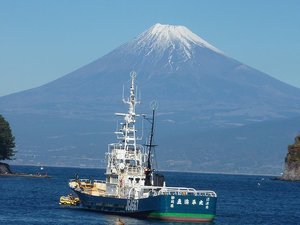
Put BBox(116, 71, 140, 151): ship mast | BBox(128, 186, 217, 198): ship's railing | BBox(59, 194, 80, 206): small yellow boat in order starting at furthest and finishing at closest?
1. BBox(59, 194, 80, 206): small yellow boat
2. BBox(116, 71, 140, 151): ship mast
3. BBox(128, 186, 217, 198): ship's railing

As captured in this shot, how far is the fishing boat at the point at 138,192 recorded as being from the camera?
276ft

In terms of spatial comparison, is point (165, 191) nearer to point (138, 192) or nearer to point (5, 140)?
point (138, 192)

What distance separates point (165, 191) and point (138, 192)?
4508 mm

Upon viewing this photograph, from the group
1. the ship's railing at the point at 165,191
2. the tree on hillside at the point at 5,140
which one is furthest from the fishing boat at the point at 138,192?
the tree on hillside at the point at 5,140

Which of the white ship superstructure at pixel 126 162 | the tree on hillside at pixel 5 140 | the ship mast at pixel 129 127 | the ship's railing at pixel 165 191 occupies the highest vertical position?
the tree on hillside at pixel 5 140

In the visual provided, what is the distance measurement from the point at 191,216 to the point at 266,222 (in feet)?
40.5

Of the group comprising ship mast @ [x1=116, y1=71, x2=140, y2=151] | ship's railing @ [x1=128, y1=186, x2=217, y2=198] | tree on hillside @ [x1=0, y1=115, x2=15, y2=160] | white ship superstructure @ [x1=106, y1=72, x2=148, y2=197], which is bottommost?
ship's railing @ [x1=128, y1=186, x2=217, y2=198]

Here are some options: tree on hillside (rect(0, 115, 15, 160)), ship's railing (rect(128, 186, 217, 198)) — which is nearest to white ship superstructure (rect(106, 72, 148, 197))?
ship's railing (rect(128, 186, 217, 198))

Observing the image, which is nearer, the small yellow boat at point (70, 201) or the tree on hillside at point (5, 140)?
the small yellow boat at point (70, 201)

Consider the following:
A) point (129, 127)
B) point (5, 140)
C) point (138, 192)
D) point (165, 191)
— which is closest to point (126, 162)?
point (129, 127)

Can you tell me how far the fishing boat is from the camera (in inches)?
3314

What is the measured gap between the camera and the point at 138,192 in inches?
3479

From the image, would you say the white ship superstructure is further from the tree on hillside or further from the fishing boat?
the tree on hillside

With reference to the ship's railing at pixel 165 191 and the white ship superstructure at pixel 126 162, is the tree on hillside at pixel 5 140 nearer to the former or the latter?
the white ship superstructure at pixel 126 162
